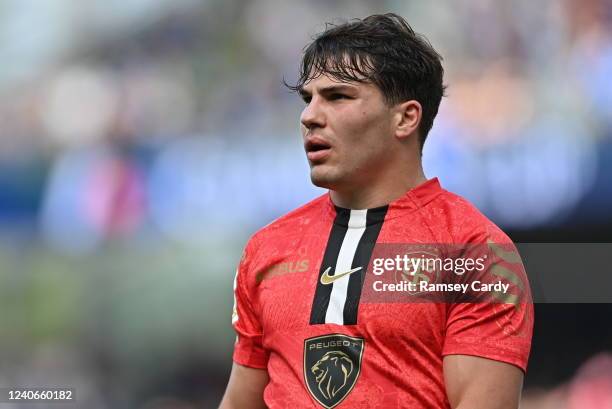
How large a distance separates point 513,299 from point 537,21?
271 cm

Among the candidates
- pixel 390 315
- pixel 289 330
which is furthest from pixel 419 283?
pixel 289 330

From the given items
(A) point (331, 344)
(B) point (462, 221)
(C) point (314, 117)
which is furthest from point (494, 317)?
(C) point (314, 117)

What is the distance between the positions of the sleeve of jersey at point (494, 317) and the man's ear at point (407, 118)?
1.24ft

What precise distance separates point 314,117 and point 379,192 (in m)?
0.24

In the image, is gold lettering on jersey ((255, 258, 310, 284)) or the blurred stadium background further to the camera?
the blurred stadium background

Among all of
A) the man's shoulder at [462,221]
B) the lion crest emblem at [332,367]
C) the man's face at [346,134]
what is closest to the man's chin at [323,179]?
the man's face at [346,134]

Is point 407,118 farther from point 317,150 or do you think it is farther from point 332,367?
point 332,367

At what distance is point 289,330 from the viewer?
241 cm

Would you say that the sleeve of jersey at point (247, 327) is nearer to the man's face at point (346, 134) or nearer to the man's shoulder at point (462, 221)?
the man's face at point (346, 134)

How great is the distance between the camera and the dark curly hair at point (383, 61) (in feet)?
8.27

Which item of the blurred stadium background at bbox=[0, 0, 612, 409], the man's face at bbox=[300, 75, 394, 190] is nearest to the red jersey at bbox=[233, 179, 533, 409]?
the man's face at bbox=[300, 75, 394, 190]

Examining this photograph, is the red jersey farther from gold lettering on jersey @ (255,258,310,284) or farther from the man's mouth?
the man's mouth

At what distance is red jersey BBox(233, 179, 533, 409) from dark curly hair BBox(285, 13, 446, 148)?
9.3 inches

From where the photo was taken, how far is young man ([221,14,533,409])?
227 cm
